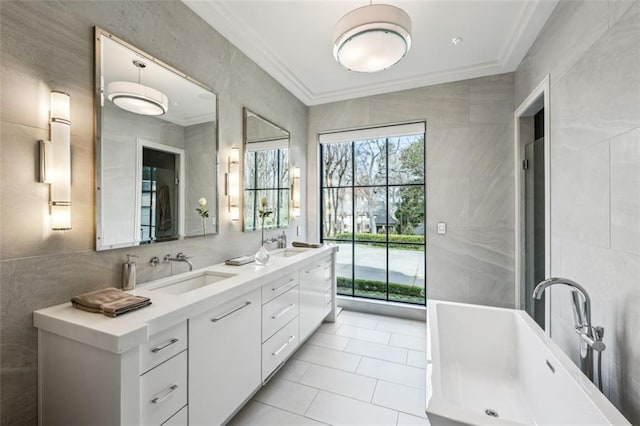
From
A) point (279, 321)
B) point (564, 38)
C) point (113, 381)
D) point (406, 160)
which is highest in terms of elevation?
point (564, 38)

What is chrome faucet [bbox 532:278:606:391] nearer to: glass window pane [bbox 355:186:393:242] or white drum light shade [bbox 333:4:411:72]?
white drum light shade [bbox 333:4:411:72]

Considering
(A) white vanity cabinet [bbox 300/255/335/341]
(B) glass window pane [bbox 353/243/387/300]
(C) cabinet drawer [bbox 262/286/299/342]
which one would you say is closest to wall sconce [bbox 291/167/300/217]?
(A) white vanity cabinet [bbox 300/255/335/341]

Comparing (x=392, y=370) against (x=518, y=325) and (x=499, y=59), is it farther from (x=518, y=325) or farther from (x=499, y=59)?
(x=499, y=59)

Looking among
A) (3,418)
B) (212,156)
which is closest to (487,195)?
(212,156)

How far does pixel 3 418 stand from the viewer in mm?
1160

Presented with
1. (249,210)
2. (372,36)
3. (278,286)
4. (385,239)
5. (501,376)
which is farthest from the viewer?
(385,239)

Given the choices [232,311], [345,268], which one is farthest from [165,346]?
[345,268]

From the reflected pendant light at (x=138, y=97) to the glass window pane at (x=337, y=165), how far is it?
2.44 m

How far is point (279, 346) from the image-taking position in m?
2.14

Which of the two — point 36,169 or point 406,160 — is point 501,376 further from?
A: point 36,169

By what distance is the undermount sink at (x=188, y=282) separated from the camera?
1.72 meters

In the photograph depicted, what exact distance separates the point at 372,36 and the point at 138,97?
1.53m

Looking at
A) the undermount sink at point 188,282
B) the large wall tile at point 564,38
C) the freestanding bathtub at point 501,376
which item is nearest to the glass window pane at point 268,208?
the undermount sink at point 188,282

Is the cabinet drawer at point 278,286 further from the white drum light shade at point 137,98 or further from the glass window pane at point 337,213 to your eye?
the glass window pane at point 337,213
